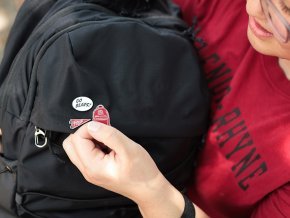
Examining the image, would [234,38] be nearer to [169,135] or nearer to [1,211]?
[169,135]

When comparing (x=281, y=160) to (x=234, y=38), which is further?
(x=234, y=38)

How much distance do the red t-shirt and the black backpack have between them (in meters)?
0.05

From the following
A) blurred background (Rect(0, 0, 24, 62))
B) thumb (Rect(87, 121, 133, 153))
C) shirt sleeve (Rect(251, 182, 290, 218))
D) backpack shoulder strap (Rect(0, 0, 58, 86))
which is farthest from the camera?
blurred background (Rect(0, 0, 24, 62))

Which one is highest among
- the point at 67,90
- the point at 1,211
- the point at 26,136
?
the point at 67,90

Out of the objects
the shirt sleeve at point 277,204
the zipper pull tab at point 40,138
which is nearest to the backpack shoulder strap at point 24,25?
the zipper pull tab at point 40,138

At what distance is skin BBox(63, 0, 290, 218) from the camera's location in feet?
2.16

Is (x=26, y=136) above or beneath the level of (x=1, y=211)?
above

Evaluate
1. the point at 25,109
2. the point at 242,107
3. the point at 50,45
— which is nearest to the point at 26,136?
the point at 25,109

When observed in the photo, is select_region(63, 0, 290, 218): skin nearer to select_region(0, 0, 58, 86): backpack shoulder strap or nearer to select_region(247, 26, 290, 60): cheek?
select_region(247, 26, 290, 60): cheek

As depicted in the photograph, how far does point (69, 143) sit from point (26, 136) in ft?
0.35

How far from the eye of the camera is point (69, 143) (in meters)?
0.69

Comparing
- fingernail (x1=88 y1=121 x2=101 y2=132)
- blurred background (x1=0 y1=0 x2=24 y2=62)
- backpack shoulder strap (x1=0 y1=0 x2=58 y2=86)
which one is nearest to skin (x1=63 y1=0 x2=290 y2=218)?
fingernail (x1=88 y1=121 x2=101 y2=132)

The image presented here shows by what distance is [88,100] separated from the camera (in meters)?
0.72

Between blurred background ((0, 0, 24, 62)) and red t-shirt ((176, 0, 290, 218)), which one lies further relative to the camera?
blurred background ((0, 0, 24, 62))
